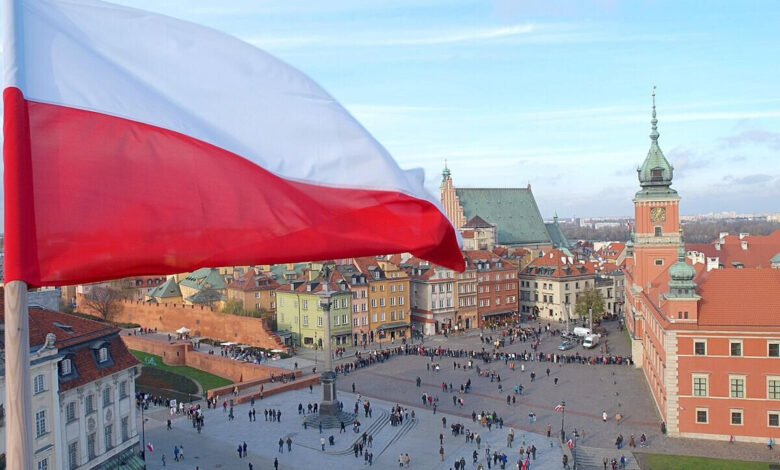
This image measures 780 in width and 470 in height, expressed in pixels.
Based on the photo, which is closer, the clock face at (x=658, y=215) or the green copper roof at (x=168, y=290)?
the clock face at (x=658, y=215)

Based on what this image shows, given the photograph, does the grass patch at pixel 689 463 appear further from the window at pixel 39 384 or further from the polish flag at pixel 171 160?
the polish flag at pixel 171 160

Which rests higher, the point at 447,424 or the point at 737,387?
the point at 737,387

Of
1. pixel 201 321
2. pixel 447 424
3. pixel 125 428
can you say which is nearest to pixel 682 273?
pixel 447 424

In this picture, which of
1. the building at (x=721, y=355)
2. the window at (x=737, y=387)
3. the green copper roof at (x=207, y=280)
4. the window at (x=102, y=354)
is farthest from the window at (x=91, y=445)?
the green copper roof at (x=207, y=280)

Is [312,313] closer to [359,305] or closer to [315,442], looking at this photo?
[359,305]

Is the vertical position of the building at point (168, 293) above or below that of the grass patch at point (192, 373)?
above

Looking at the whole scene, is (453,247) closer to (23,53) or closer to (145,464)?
(23,53)
